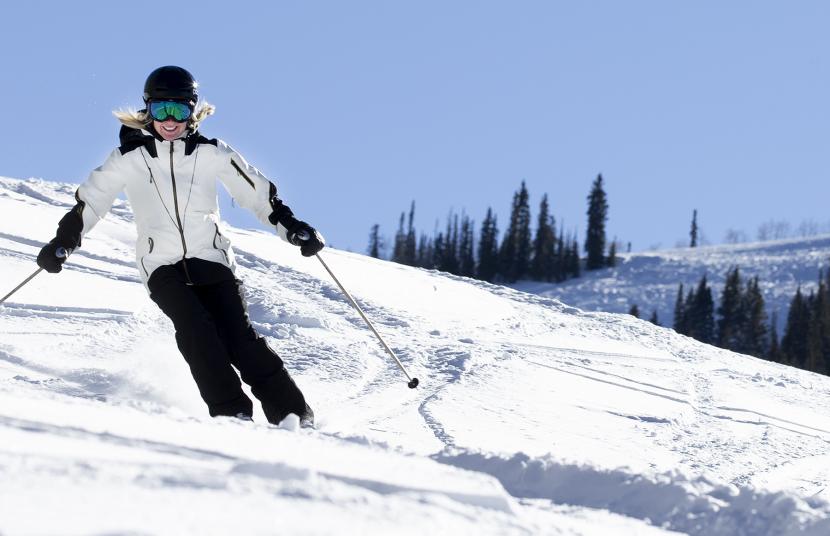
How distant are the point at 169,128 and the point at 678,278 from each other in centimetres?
8548

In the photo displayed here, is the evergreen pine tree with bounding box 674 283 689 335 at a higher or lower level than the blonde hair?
higher

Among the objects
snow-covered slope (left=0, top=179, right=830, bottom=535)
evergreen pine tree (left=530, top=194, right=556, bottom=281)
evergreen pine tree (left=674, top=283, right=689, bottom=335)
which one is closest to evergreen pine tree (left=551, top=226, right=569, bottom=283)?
evergreen pine tree (left=530, top=194, right=556, bottom=281)

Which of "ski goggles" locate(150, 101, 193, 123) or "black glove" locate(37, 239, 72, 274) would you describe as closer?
"ski goggles" locate(150, 101, 193, 123)

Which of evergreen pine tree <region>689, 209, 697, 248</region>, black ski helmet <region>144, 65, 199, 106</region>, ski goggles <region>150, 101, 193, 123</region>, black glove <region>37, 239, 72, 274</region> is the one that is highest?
evergreen pine tree <region>689, 209, 697, 248</region>

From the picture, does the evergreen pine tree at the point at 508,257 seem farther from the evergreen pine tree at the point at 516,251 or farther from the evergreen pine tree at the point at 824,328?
the evergreen pine tree at the point at 824,328

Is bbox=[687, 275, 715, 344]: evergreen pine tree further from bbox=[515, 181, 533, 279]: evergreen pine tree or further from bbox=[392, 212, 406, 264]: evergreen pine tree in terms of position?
bbox=[392, 212, 406, 264]: evergreen pine tree

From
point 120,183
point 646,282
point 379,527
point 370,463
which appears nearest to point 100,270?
point 120,183

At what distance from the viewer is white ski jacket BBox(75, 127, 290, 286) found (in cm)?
511

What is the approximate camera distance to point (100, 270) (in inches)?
460

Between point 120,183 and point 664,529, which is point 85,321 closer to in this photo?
point 120,183

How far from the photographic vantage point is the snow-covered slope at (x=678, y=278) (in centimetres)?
7775

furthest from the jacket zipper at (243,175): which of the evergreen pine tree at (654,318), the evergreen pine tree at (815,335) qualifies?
the evergreen pine tree at (654,318)

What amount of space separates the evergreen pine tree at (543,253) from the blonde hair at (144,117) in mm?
81830

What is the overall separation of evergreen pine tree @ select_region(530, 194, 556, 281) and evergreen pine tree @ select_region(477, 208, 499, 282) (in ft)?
11.0
